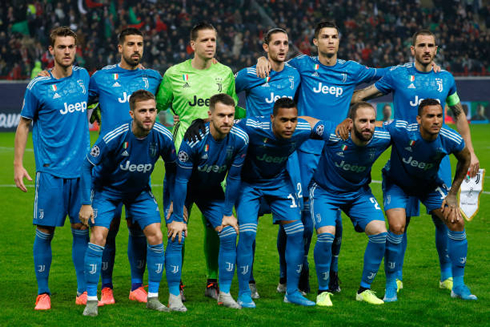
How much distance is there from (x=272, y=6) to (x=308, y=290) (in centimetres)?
2578

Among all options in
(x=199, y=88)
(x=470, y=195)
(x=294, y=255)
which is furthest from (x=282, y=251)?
(x=470, y=195)

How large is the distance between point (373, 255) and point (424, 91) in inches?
72.6

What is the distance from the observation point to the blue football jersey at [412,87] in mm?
7156

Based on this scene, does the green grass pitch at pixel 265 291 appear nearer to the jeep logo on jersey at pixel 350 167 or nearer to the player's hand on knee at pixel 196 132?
the jeep logo on jersey at pixel 350 167

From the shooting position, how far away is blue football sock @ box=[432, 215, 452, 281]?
7.10 meters

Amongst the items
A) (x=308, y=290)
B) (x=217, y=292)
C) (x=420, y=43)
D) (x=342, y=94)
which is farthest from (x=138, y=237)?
(x=420, y=43)

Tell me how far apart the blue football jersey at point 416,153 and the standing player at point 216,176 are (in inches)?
59.2

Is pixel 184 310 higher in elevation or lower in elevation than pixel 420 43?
lower

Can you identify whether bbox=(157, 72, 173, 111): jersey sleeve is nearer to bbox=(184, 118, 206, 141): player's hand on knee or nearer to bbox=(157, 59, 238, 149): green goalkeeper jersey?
bbox=(157, 59, 238, 149): green goalkeeper jersey

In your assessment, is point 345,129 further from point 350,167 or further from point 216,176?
point 216,176

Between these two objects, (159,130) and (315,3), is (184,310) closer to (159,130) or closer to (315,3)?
(159,130)

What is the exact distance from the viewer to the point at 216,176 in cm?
635

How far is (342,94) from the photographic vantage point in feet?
23.9

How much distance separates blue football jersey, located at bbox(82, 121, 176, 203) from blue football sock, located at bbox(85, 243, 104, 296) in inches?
17.4
